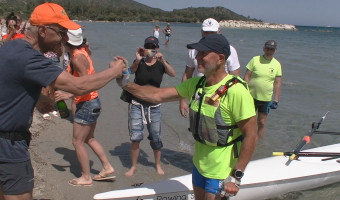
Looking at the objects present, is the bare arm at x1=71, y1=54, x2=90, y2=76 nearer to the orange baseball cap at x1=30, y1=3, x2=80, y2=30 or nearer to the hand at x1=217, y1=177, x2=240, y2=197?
the orange baseball cap at x1=30, y1=3, x2=80, y2=30

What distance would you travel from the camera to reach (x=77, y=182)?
4.50 meters

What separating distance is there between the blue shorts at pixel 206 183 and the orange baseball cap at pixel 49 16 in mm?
1644

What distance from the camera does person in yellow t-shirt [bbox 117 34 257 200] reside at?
2646 millimetres

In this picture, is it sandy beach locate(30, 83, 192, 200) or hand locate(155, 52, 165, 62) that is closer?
sandy beach locate(30, 83, 192, 200)

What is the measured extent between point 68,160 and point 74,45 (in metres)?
2.05

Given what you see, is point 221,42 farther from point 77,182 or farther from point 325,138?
point 325,138

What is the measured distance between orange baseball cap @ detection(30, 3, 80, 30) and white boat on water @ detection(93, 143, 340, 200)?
2012 mm

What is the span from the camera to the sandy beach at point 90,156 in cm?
443

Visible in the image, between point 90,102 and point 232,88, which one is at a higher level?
point 232,88

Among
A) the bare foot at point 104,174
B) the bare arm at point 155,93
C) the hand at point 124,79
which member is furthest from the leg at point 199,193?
the bare foot at point 104,174

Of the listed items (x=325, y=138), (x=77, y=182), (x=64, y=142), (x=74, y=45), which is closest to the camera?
(x=74, y=45)

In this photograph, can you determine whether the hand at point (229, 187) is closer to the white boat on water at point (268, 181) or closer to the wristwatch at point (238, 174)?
the wristwatch at point (238, 174)

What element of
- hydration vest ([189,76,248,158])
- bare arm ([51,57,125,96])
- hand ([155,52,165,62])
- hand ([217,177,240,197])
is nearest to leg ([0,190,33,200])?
bare arm ([51,57,125,96])

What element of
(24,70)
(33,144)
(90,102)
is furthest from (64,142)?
(24,70)
